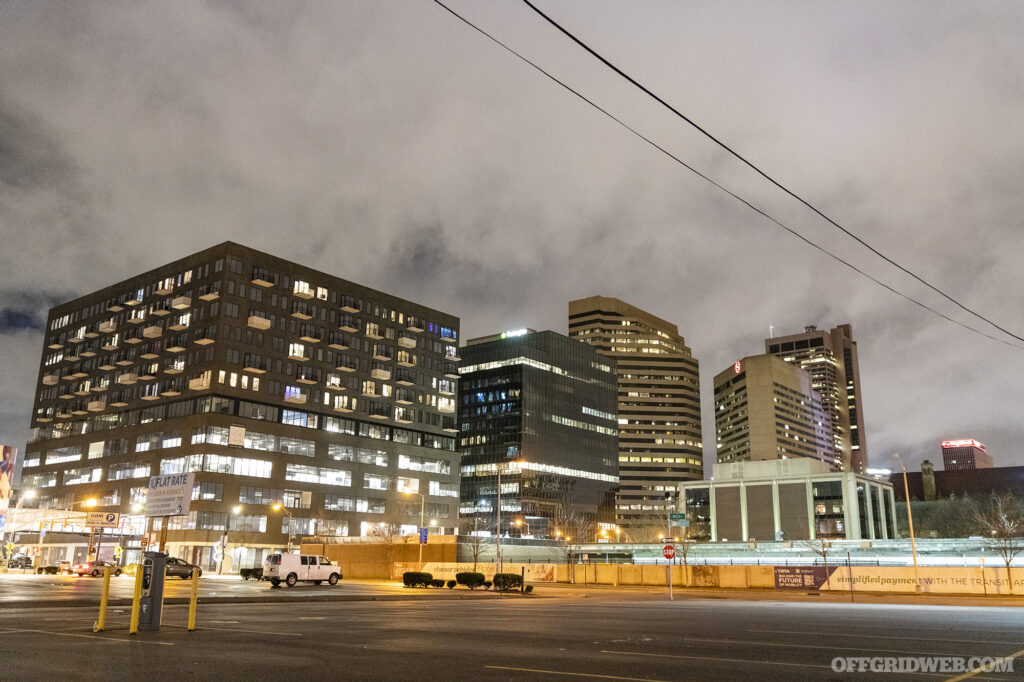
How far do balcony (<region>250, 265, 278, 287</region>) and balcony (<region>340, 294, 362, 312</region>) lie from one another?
1353 cm

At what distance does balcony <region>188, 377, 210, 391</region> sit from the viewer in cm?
11059

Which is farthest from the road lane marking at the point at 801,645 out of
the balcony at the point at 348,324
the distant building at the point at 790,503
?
the distant building at the point at 790,503

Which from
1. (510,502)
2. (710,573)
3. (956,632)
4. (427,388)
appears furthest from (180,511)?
(510,502)

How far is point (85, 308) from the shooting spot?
138 m

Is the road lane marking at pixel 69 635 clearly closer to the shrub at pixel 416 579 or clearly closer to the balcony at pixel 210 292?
the shrub at pixel 416 579

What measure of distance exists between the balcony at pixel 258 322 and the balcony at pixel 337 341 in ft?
40.2

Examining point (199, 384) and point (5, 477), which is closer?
point (5, 477)

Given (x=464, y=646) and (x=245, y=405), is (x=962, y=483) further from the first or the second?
(x=464, y=646)

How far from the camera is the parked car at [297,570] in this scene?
169 ft

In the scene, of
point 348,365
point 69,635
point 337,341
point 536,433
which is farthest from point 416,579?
point 536,433

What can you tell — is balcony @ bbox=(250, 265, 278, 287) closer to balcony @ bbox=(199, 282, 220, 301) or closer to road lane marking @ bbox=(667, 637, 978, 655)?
balcony @ bbox=(199, 282, 220, 301)

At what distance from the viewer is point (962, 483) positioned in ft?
616

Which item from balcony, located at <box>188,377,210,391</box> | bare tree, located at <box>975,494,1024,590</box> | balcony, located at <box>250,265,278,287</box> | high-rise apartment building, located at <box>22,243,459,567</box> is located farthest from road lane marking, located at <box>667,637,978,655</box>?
balcony, located at <box>250,265,278,287</box>

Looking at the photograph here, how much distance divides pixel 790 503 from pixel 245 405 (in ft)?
308
